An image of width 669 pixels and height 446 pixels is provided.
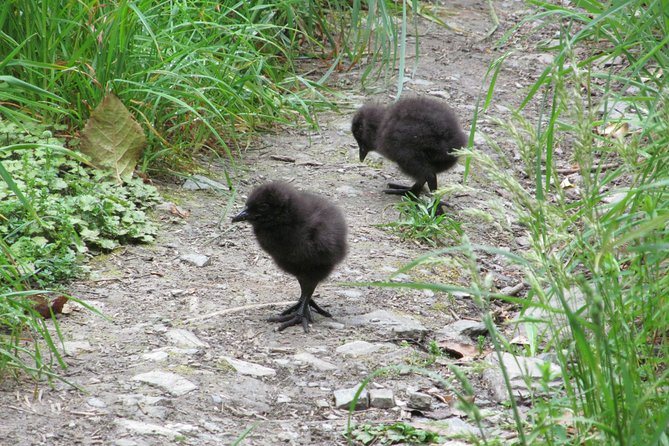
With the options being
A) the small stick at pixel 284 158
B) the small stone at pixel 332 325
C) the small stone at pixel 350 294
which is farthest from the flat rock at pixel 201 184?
the small stone at pixel 332 325

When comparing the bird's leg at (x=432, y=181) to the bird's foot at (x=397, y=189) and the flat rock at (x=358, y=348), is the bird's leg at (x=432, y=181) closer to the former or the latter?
the bird's foot at (x=397, y=189)

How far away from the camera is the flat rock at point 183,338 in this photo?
4207 mm

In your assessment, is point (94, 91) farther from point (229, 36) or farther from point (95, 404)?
point (95, 404)

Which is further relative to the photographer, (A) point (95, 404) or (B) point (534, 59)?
(B) point (534, 59)

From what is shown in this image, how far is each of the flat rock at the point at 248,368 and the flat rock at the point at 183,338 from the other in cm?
17

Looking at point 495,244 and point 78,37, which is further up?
point 78,37

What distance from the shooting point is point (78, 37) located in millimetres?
5586

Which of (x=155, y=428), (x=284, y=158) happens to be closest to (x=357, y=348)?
(x=155, y=428)

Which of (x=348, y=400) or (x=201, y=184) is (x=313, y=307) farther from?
(x=201, y=184)

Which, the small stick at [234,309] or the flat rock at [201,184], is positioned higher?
the small stick at [234,309]

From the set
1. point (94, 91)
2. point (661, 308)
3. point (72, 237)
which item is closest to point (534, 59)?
point (94, 91)

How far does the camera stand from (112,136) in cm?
562

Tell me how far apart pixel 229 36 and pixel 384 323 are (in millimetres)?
2968

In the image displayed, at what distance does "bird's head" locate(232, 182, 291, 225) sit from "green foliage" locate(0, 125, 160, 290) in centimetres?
89
